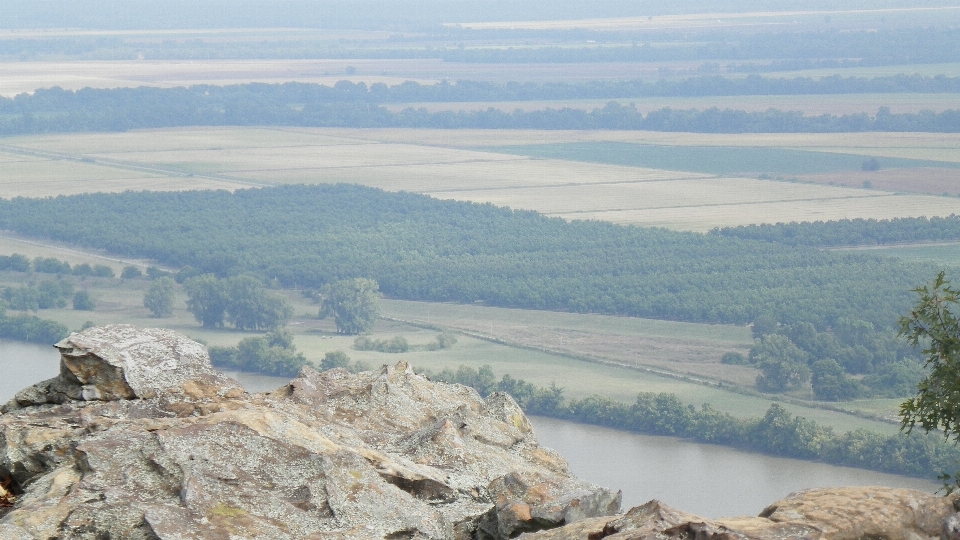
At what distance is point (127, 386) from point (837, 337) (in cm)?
8847

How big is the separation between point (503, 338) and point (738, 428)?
2580 cm

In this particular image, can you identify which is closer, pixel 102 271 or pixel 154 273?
pixel 154 273

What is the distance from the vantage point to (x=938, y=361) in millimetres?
13875

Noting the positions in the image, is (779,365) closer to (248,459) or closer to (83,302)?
(83,302)

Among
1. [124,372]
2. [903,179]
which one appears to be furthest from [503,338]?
[124,372]

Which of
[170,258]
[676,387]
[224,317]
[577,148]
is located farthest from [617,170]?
[676,387]

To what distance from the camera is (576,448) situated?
69.6m

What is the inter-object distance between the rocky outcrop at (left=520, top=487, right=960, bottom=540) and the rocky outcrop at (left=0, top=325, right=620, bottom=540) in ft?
3.86

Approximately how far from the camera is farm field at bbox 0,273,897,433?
263 feet

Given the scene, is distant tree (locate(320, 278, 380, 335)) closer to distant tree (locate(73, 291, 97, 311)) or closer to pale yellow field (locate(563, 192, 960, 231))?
distant tree (locate(73, 291, 97, 311))

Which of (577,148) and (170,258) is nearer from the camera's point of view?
(170,258)

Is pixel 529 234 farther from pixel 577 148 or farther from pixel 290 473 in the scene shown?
pixel 290 473

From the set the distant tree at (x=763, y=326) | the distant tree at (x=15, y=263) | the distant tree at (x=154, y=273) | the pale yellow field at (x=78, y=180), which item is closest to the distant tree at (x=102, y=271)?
the distant tree at (x=154, y=273)

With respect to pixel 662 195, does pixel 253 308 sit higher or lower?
lower
